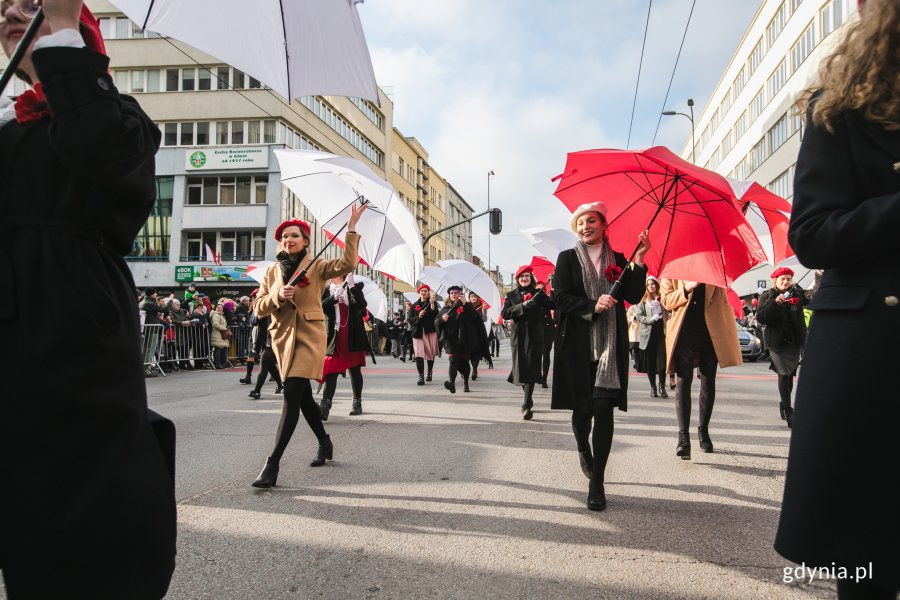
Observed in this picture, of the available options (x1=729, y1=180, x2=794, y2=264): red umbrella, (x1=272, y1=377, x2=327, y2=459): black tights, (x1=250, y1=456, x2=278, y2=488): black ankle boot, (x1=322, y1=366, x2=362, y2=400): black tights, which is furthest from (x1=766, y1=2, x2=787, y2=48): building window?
(x1=250, y1=456, x2=278, y2=488): black ankle boot

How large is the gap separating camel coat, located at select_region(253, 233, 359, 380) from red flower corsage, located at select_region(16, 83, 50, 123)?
333cm

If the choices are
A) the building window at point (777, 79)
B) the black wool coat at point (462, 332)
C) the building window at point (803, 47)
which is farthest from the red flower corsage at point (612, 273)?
the building window at point (777, 79)

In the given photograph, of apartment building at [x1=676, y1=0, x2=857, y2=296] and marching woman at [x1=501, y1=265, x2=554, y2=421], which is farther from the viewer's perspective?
apartment building at [x1=676, y1=0, x2=857, y2=296]

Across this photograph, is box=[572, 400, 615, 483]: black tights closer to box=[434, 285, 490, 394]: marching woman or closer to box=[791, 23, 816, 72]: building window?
box=[434, 285, 490, 394]: marching woman

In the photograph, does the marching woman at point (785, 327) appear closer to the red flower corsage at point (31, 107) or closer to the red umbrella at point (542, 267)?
the red umbrella at point (542, 267)

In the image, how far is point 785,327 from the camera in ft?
26.2

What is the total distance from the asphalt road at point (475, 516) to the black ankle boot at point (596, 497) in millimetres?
63

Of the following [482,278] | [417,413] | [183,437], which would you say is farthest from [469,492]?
[482,278]

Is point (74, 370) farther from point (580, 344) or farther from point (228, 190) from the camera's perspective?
point (228, 190)

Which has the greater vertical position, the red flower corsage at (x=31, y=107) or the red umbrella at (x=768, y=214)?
the red umbrella at (x=768, y=214)

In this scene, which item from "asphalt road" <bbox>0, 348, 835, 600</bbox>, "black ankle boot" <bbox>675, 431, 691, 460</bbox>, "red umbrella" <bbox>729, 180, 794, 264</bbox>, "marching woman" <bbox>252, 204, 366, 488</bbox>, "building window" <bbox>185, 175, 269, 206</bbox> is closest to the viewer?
"asphalt road" <bbox>0, 348, 835, 600</bbox>

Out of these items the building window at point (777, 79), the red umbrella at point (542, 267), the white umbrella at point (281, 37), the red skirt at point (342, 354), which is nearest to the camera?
the white umbrella at point (281, 37)

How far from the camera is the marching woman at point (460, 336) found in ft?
39.5

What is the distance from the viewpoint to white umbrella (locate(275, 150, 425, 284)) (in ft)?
21.5
